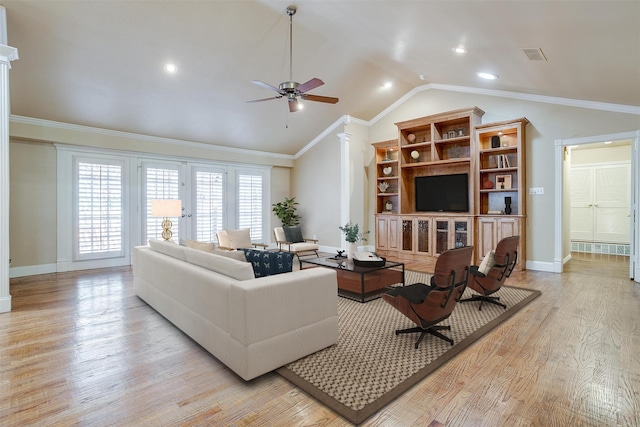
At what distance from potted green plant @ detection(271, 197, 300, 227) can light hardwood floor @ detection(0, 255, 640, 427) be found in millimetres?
5230

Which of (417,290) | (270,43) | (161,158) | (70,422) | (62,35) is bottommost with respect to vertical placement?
(70,422)

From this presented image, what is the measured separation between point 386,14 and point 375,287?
3.36 m

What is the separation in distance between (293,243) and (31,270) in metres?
4.67

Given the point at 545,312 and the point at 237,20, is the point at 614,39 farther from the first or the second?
the point at 237,20

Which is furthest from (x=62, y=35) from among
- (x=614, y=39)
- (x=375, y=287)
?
(x=614, y=39)

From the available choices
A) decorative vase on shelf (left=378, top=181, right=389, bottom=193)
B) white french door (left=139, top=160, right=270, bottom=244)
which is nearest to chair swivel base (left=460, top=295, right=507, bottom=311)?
decorative vase on shelf (left=378, top=181, right=389, bottom=193)

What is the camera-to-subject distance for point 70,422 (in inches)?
71.2

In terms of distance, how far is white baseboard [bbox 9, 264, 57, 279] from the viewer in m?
5.48

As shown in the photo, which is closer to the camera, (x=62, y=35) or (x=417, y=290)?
(x=417, y=290)

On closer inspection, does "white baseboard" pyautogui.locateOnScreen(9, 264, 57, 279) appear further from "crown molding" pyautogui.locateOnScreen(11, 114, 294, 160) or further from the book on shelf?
the book on shelf

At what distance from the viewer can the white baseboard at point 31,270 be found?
5477 mm

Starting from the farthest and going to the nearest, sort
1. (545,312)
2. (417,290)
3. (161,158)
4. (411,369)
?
(161,158)
(545,312)
(417,290)
(411,369)

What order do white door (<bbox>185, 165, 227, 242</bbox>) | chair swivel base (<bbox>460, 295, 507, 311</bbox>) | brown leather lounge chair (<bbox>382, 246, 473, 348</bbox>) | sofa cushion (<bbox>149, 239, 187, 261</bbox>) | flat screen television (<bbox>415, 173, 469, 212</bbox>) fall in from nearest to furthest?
brown leather lounge chair (<bbox>382, 246, 473, 348</bbox>), sofa cushion (<bbox>149, 239, 187, 261</bbox>), chair swivel base (<bbox>460, 295, 507, 311</bbox>), flat screen television (<bbox>415, 173, 469, 212</bbox>), white door (<bbox>185, 165, 227, 242</bbox>)

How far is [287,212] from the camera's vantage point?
8750 millimetres
